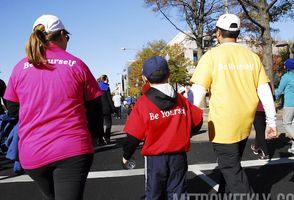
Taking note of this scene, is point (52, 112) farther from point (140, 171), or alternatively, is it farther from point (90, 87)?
point (140, 171)

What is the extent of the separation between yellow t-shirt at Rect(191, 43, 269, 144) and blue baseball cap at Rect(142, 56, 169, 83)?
0.42 metres

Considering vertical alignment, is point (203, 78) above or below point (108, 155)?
above

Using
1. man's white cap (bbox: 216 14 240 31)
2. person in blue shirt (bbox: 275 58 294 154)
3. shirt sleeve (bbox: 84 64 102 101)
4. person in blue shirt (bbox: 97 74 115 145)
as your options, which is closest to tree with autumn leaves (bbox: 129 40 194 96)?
person in blue shirt (bbox: 97 74 115 145)

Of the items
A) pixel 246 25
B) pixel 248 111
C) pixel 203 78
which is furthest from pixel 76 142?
pixel 246 25

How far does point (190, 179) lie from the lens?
19.8 feet

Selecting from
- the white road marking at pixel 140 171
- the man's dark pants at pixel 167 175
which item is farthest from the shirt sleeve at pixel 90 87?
the white road marking at pixel 140 171

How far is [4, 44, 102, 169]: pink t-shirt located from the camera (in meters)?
2.50

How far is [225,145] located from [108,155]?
5.36m

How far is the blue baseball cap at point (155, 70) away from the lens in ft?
11.5

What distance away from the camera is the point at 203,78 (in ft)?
12.4

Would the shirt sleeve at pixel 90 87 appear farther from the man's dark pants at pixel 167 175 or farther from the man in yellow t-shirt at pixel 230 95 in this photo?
the man in yellow t-shirt at pixel 230 95

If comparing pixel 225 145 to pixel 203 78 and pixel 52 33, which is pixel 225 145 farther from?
pixel 52 33

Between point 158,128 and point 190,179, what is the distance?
9.26ft

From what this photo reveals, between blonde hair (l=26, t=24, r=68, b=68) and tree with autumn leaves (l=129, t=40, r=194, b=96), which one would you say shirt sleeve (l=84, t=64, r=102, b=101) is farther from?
tree with autumn leaves (l=129, t=40, r=194, b=96)
